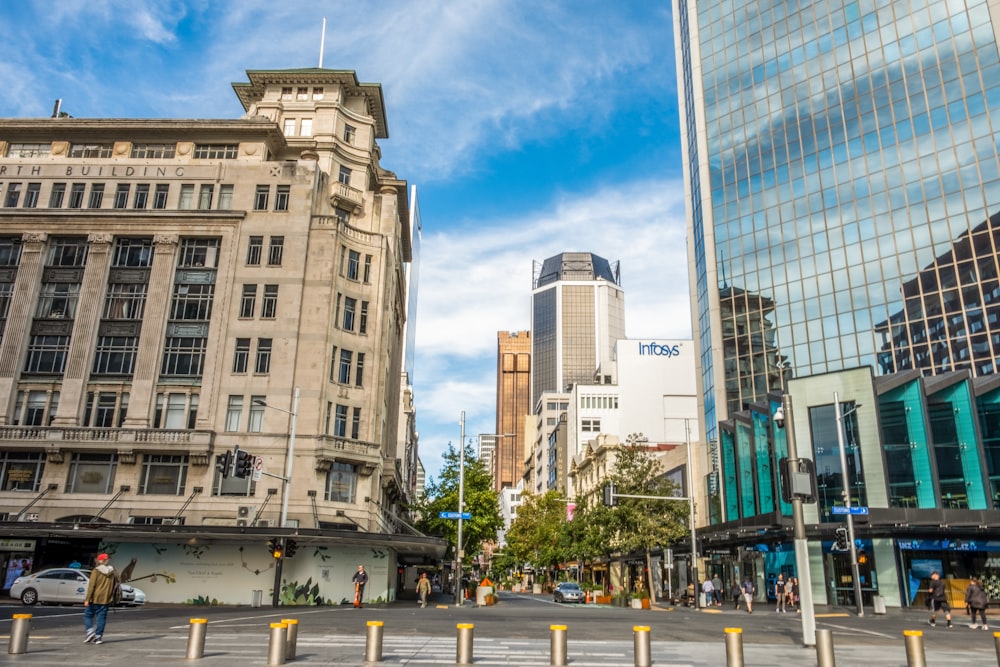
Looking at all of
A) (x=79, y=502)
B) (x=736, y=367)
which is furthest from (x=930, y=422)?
(x=79, y=502)

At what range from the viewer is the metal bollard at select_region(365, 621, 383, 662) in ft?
43.9

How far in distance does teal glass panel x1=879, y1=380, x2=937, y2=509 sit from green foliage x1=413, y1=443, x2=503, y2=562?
29.6 m

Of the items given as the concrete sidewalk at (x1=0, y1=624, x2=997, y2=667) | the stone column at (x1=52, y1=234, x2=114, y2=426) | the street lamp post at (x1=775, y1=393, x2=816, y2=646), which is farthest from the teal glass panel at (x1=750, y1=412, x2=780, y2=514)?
the stone column at (x1=52, y1=234, x2=114, y2=426)

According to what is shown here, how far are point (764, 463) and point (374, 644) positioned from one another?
1672 inches

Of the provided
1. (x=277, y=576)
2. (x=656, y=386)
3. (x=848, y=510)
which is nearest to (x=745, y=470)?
(x=848, y=510)

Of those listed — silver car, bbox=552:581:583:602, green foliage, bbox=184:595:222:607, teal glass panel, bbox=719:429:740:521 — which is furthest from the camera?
teal glass panel, bbox=719:429:740:521

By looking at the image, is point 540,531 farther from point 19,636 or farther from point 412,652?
point 19,636

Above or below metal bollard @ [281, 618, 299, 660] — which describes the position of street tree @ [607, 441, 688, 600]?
above

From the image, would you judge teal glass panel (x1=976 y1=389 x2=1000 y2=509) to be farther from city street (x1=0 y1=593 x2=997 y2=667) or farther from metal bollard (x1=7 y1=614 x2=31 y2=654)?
metal bollard (x1=7 y1=614 x2=31 y2=654)

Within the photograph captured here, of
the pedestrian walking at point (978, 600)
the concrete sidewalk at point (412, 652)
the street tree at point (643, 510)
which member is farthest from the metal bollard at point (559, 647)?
the street tree at point (643, 510)

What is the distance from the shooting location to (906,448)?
42688 millimetres

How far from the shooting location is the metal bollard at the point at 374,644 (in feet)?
43.9

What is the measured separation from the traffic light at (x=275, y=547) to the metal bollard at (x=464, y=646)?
78.7 feet

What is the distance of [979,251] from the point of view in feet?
184
